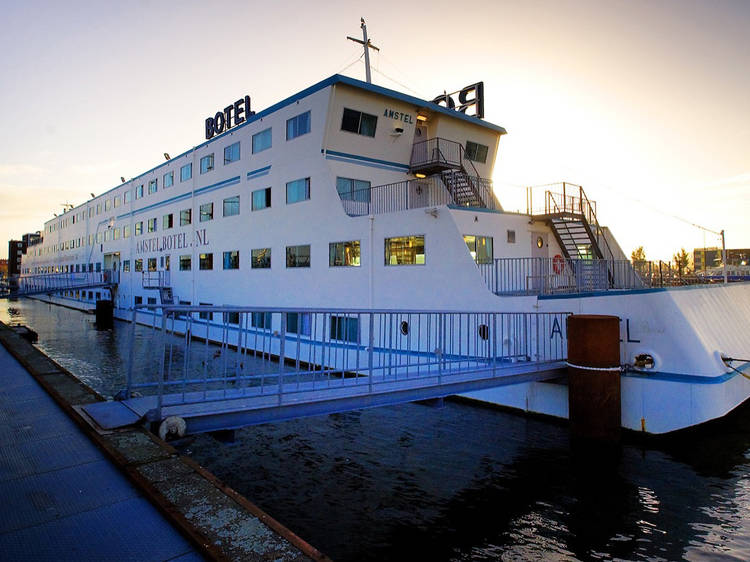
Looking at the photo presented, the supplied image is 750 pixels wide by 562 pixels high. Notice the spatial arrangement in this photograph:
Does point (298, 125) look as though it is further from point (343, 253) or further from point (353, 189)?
point (343, 253)

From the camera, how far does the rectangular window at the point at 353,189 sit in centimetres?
1826

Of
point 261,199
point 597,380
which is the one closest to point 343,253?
point 261,199

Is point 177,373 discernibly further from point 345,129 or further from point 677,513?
point 677,513

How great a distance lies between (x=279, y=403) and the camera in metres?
6.64

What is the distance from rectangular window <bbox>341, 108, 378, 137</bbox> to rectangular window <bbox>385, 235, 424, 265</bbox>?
18.5ft

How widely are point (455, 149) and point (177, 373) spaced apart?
51.3 feet

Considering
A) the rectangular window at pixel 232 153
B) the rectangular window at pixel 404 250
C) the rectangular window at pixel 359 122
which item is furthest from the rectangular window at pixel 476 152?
the rectangular window at pixel 232 153

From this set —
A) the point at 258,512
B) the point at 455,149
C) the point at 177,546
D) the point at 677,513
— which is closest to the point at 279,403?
the point at 258,512

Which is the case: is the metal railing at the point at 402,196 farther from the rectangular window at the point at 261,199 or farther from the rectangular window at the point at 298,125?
the rectangular window at the point at 261,199

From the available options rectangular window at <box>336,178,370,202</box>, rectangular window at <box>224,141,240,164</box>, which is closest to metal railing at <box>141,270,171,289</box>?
rectangular window at <box>224,141,240,164</box>

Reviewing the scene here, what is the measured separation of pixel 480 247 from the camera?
15.0 m

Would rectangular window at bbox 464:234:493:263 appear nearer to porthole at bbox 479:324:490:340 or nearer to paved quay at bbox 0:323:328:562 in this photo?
porthole at bbox 479:324:490:340

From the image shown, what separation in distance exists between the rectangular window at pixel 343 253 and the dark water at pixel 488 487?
6.45 metres

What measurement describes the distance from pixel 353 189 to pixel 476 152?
7.86 m
